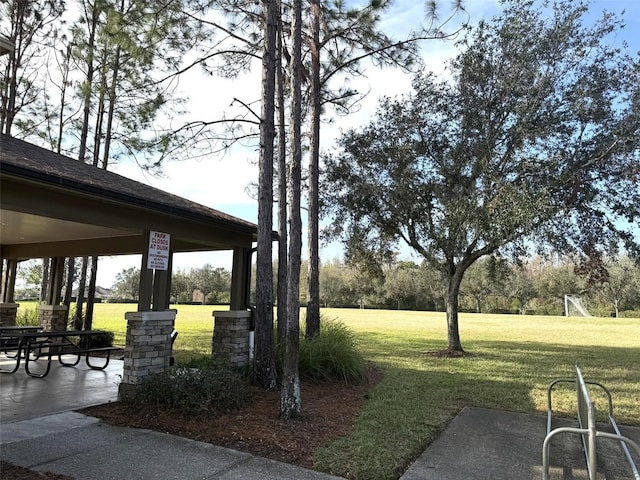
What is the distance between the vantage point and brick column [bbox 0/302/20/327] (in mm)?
10523

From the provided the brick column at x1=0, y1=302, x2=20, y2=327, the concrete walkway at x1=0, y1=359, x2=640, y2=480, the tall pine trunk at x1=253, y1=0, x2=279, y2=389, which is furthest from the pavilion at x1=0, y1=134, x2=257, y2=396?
the brick column at x1=0, y1=302, x2=20, y2=327

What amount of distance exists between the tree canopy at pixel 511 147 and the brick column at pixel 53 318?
760 cm

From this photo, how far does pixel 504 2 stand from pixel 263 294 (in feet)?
29.4

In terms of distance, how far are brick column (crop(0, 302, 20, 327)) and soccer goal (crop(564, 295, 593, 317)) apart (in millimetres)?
40861

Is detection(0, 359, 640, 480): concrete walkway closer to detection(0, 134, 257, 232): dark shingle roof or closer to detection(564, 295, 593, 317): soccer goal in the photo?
detection(0, 134, 257, 232): dark shingle roof

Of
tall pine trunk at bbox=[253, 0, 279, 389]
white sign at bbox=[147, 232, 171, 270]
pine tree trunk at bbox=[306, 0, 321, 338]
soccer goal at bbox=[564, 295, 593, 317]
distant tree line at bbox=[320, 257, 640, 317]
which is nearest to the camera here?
white sign at bbox=[147, 232, 171, 270]

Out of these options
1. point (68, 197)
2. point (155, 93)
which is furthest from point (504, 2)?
point (68, 197)

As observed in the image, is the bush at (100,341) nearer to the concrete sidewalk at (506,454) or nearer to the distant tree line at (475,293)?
the concrete sidewalk at (506,454)

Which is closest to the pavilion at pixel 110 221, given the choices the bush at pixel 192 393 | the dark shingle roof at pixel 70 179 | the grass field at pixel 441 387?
the dark shingle roof at pixel 70 179

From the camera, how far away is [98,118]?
1231 centimetres

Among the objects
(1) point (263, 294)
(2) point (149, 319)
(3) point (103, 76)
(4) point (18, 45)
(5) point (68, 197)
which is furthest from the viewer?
(4) point (18, 45)

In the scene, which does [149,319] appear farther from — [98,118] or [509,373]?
[98,118]

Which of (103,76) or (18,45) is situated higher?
(18,45)

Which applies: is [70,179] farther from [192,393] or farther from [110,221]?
[192,393]
